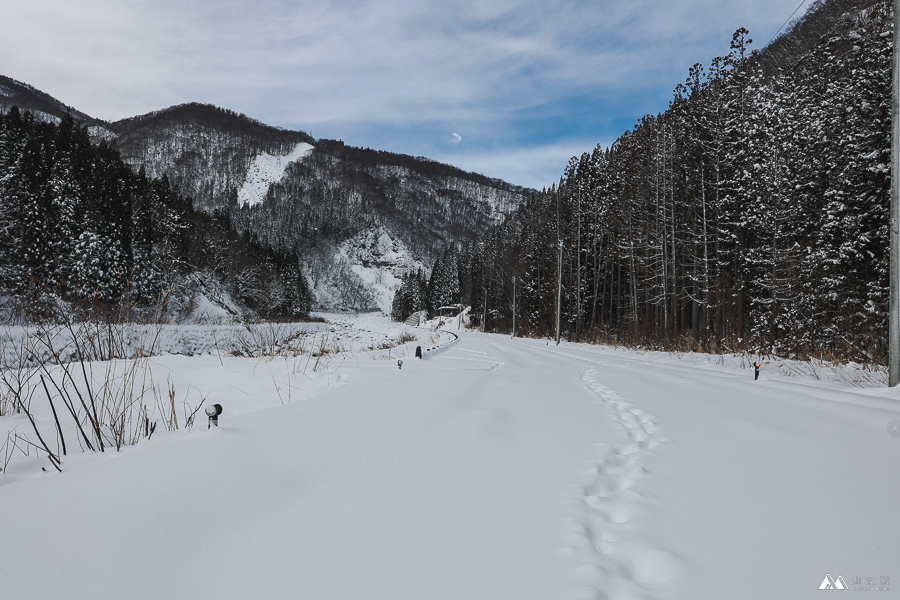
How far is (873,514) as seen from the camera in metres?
1.72

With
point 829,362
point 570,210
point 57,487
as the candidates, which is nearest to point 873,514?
point 57,487

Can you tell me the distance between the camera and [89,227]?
25.0 meters

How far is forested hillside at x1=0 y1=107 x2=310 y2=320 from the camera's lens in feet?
72.4

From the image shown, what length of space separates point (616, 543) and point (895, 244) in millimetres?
6777

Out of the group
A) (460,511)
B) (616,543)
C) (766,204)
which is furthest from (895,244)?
(766,204)

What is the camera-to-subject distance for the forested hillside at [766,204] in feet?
37.5

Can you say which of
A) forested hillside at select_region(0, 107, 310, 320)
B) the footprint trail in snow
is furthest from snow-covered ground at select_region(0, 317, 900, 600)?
forested hillside at select_region(0, 107, 310, 320)

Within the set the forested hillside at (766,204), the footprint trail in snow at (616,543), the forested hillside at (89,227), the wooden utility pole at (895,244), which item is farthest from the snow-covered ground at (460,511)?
the forested hillside at (89,227)

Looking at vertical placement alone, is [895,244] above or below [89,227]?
below

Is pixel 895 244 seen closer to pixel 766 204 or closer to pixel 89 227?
pixel 766 204

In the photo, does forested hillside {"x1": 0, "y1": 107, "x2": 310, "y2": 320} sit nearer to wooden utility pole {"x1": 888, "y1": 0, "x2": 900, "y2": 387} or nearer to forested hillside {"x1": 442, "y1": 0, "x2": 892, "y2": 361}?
wooden utility pole {"x1": 888, "y1": 0, "x2": 900, "y2": 387}

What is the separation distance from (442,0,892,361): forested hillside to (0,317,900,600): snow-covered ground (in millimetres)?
8792

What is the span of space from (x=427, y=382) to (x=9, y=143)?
116ft

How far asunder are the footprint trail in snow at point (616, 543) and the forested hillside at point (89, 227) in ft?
55.6
